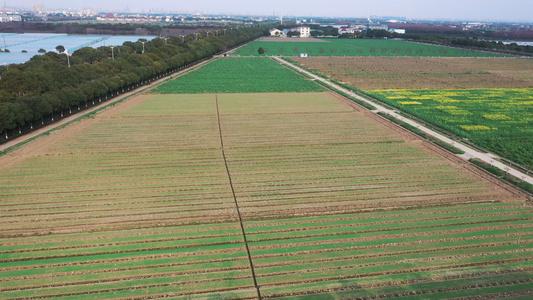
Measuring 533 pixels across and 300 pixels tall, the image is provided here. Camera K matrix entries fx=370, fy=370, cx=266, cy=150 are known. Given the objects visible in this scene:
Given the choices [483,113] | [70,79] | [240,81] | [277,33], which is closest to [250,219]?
[483,113]

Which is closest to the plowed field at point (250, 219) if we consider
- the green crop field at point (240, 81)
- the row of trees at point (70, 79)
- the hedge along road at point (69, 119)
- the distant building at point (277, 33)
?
the hedge along road at point (69, 119)

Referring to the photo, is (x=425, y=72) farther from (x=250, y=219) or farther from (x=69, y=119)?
(x=250, y=219)

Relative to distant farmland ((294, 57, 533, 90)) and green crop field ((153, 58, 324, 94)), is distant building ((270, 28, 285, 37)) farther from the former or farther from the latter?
green crop field ((153, 58, 324, 94))

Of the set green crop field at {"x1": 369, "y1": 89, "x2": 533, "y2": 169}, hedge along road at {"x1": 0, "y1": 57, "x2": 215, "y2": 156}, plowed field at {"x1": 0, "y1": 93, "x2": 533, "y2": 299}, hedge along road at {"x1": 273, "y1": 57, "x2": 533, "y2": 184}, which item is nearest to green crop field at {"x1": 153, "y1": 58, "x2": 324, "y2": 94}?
hedge along road at {"x1": 0, "y1": 57, "x2": 215, "y2": 156}

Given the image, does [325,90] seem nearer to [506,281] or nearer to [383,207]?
[383,207]

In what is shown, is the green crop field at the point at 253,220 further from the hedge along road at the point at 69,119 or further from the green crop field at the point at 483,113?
the green crop field at the point at 483,113

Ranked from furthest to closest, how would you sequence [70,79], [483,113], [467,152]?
[70,79] → [483,113] → [467,152]

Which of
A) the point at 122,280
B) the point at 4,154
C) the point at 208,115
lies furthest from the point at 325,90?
the point at 122,280
